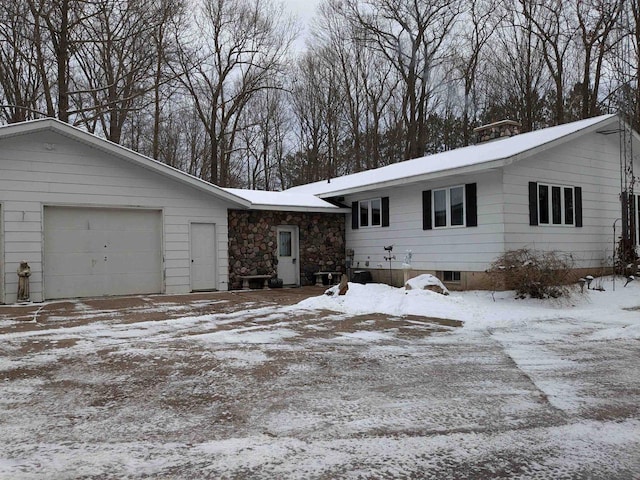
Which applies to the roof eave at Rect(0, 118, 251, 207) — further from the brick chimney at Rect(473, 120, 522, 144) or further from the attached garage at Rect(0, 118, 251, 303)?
the brick chimney at Rect(473, 120, 522, 144)

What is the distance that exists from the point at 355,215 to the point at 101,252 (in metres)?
7.47

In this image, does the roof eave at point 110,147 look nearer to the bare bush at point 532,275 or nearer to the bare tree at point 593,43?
the bare bush at point 532,275

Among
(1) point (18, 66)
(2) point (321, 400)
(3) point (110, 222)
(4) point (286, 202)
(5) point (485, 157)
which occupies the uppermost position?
(1) point (18, 66)

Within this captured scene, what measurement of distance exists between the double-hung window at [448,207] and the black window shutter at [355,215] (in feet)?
10.9

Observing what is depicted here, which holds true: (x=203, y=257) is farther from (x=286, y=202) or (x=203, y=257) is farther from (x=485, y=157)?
(x=485, y=157)

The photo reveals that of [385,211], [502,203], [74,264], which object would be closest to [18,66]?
[74,264]

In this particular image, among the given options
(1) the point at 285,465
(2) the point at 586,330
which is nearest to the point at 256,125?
(2) the point at 586,330

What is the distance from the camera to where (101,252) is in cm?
1212

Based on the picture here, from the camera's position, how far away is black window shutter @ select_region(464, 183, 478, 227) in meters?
11.8

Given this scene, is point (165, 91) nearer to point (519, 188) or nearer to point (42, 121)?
point (42, 121)

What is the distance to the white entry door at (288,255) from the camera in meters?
15.2

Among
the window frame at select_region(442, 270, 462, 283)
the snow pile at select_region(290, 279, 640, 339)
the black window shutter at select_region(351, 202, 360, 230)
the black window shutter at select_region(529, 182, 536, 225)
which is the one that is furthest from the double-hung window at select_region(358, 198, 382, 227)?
the black window shutter at select_region(529, 182, 536, 225)

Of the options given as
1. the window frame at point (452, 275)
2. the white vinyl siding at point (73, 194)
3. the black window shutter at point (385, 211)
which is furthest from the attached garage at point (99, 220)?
the window frame at point (452, 275)

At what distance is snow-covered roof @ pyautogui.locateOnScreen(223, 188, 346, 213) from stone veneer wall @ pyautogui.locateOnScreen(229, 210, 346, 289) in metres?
0.37
